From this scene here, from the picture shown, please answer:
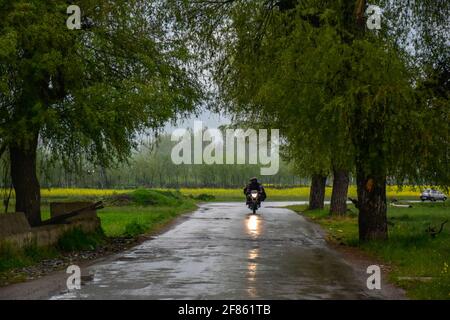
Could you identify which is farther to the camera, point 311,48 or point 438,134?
point 311,48

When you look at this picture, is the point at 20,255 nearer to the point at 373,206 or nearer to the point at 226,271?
the point at 226,271

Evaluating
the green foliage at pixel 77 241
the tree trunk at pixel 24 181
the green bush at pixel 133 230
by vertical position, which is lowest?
the green bush at pixel 133 230

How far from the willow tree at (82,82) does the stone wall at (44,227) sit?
1.07m

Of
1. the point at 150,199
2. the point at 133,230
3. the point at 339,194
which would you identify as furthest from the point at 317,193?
the point at 133,230

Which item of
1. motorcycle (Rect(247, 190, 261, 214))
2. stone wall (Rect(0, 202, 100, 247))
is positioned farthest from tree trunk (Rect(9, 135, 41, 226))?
motorcycle (Rect(247, 190, 261, 214))

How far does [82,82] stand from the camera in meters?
18.2

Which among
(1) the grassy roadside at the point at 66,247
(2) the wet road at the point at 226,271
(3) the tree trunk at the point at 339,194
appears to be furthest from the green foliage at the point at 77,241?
(3) the tree trunk at the point at 339,194

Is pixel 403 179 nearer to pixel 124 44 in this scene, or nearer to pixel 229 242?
pixel 229 242

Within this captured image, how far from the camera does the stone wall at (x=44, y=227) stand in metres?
15.6

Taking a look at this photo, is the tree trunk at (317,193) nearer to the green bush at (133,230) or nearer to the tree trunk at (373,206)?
the green bush at (133,230)

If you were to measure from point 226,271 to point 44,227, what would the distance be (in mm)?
6402

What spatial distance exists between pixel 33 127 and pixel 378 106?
878 cm

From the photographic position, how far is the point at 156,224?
29859 millimetres
